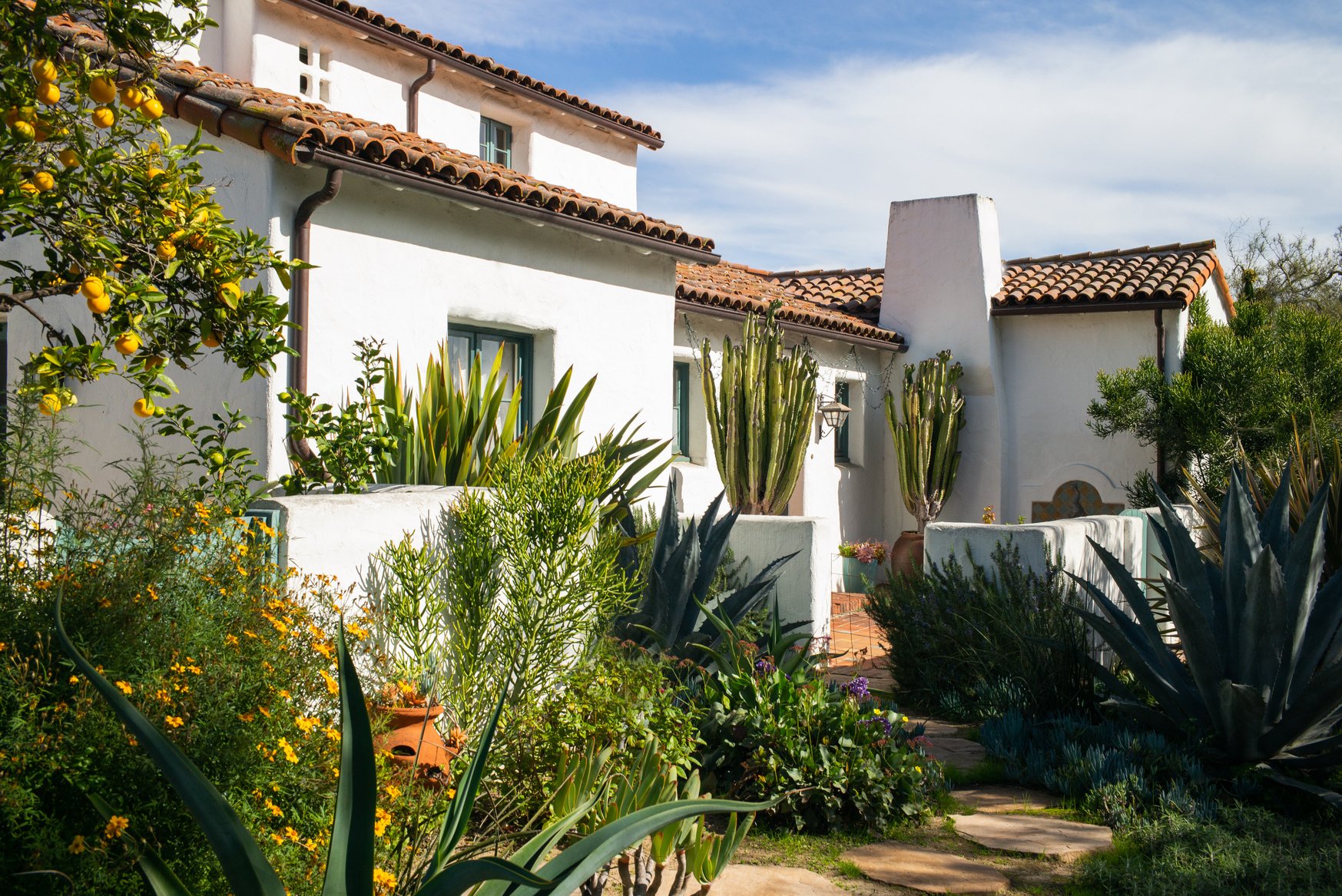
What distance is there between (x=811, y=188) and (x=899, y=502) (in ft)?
32.4

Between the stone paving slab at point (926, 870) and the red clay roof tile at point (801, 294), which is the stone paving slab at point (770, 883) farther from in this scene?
the red clay roof tile at point (801, 294)

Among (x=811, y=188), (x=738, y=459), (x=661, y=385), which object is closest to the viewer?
(x=661, y=385)

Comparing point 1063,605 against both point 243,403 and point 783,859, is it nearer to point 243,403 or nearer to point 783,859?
point 783,859

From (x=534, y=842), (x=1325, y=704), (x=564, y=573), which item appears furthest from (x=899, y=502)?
(x=534, y=842)

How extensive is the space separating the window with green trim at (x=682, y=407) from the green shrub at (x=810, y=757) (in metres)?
7.47

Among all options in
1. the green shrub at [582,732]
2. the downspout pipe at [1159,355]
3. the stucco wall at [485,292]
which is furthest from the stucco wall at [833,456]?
the green shrub at [582,732]

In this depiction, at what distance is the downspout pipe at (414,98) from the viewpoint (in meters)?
12.5

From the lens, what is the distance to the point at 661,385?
388 inches

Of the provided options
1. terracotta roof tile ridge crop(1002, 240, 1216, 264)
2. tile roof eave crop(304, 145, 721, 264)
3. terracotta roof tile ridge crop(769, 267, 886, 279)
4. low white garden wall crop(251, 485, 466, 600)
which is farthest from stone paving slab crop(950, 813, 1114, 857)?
terracotta roof tile ridge crop(769, 267, 886, 279)

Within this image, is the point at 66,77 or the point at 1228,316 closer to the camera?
the point at 66,77

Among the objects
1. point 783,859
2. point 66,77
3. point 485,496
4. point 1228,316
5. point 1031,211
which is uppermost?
point 1031,211

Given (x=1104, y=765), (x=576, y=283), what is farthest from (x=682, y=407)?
(x=1104, y=765)

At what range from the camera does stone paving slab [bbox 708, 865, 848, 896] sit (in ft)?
12.8

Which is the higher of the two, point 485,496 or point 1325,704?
point 485,496
